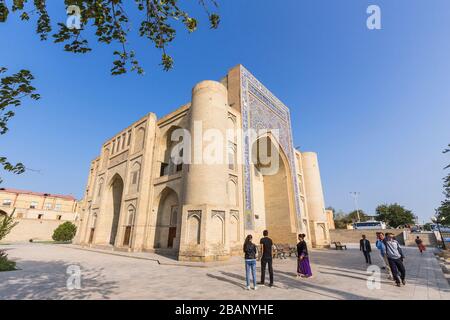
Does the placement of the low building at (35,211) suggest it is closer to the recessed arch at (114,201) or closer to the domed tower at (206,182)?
the recessed arch at (114,201)

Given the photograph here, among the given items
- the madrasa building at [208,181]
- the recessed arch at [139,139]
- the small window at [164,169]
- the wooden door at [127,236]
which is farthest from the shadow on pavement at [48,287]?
the recessed arch at [139,139]

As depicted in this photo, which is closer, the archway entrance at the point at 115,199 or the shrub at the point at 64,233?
the archway entrance at the point at 115,199

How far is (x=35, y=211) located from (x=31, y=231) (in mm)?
8640

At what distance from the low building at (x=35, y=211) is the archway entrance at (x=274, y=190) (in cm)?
3289

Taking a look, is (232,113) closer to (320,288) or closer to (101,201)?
(320,288)

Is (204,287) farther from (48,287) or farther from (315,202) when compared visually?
(315,202)

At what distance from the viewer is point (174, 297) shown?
478 cm

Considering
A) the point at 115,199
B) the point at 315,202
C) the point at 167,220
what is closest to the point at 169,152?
the point at 167,220

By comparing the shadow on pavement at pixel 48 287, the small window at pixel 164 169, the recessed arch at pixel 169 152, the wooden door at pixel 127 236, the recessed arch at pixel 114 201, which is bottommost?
the shadow on pavement at pixel 48 287

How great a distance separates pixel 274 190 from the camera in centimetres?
1980

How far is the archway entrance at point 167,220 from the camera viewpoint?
15469mm

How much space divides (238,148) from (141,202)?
799 centimetres

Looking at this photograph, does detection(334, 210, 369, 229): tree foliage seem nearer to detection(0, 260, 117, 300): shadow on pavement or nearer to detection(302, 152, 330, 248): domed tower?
detection(302, 152, 330, 248): domed tower
